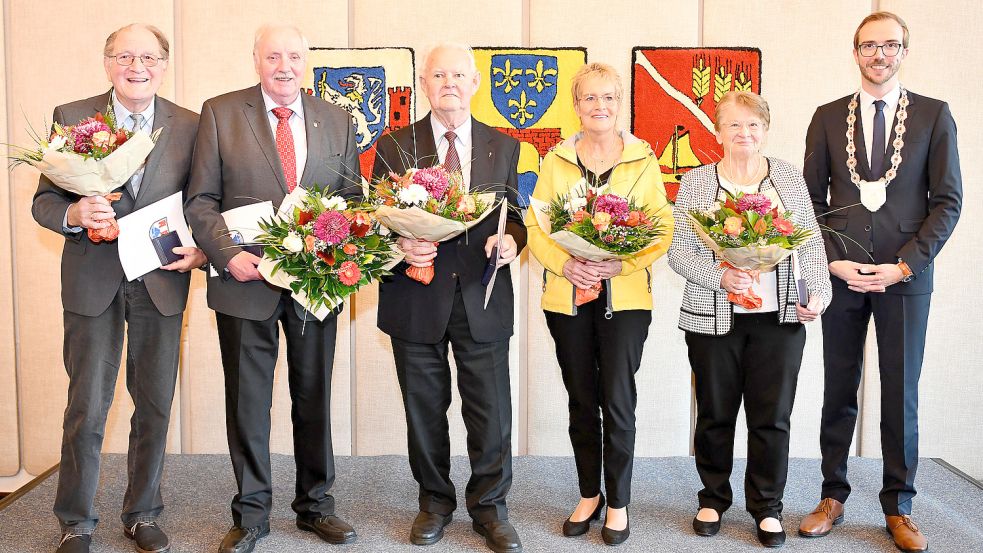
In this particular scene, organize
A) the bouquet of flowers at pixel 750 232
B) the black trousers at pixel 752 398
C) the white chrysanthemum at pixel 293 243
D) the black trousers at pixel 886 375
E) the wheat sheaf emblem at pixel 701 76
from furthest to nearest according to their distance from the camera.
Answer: the wheat sheaf emblem at pixel 701 76
the black trousers at pixel 886 375
the black trousers at pixel 752 398
the bouquet of flowers at pixel 750 232
the white chrysanthemum at pixel 293 243

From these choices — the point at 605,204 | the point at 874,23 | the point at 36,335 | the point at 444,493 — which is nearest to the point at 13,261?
the point at 36,335

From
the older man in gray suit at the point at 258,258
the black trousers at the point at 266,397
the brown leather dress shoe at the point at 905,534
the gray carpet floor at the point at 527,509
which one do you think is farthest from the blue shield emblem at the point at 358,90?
the brown leather dress shoe at the point at 905,534

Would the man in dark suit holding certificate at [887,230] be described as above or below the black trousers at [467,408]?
above

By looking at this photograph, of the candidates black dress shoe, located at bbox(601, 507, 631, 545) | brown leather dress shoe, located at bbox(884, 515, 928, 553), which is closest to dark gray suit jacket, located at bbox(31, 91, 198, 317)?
black dress shoe, located at bbox(601, 507, 631, 545)

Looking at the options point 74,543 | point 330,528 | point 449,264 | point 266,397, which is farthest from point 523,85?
point 74,543

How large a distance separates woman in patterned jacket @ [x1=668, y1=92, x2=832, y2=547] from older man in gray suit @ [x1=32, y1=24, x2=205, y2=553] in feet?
6.28

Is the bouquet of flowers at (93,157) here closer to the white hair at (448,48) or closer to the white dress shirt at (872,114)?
the white hair at (448,48)

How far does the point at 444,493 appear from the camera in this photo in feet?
10.5

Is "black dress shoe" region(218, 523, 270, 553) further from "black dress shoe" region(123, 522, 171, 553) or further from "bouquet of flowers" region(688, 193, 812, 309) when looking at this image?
"bouquet of flowers" region(688, 193, 812, 309)

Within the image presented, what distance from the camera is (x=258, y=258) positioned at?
2.92 m

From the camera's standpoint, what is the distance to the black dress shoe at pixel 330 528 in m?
3.11

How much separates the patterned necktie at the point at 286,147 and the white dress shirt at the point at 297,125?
1 cm

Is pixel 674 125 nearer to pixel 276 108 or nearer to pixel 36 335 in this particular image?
pixel 276 108

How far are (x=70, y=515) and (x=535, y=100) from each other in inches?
113
